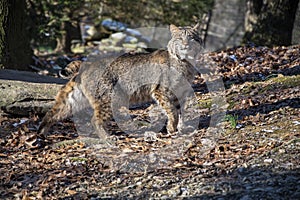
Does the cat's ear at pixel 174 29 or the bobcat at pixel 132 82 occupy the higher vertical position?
the cat's ear at pixel 174 29

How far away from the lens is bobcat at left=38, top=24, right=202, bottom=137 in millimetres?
6316

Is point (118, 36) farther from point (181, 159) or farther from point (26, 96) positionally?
point (181, 159)

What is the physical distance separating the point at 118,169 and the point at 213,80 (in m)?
3.32

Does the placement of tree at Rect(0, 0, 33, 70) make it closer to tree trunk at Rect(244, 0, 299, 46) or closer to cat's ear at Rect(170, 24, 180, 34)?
cat's ear at Rect(170, 24, 180, 34)

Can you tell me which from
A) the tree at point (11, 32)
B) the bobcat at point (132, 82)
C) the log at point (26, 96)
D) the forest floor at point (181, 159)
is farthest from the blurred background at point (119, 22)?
the bobcat at point (132, 82)

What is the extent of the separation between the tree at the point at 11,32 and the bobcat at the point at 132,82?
2.63 meters

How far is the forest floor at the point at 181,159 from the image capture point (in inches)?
181

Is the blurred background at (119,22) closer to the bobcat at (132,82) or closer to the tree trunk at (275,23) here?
the tree trunk at (275,23)

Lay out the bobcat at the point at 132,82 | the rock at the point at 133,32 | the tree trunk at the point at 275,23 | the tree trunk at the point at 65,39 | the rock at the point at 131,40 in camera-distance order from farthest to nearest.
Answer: the rock at the point at 133,32, the rock at the point at 131,40, the tree trunk at the point at 65,39, the tree trunk at the point at 275,23, the bobcat at the point at 132,82

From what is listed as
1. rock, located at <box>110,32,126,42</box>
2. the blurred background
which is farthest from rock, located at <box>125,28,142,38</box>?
rock, located at <box>110,32,126,42</box>

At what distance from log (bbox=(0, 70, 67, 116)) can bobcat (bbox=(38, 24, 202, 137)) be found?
613 mm

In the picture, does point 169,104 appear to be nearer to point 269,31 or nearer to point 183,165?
point 183,165

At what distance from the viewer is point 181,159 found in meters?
5.35

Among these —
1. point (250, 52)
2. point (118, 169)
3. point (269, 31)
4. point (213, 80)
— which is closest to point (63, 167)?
point (118, 169)
